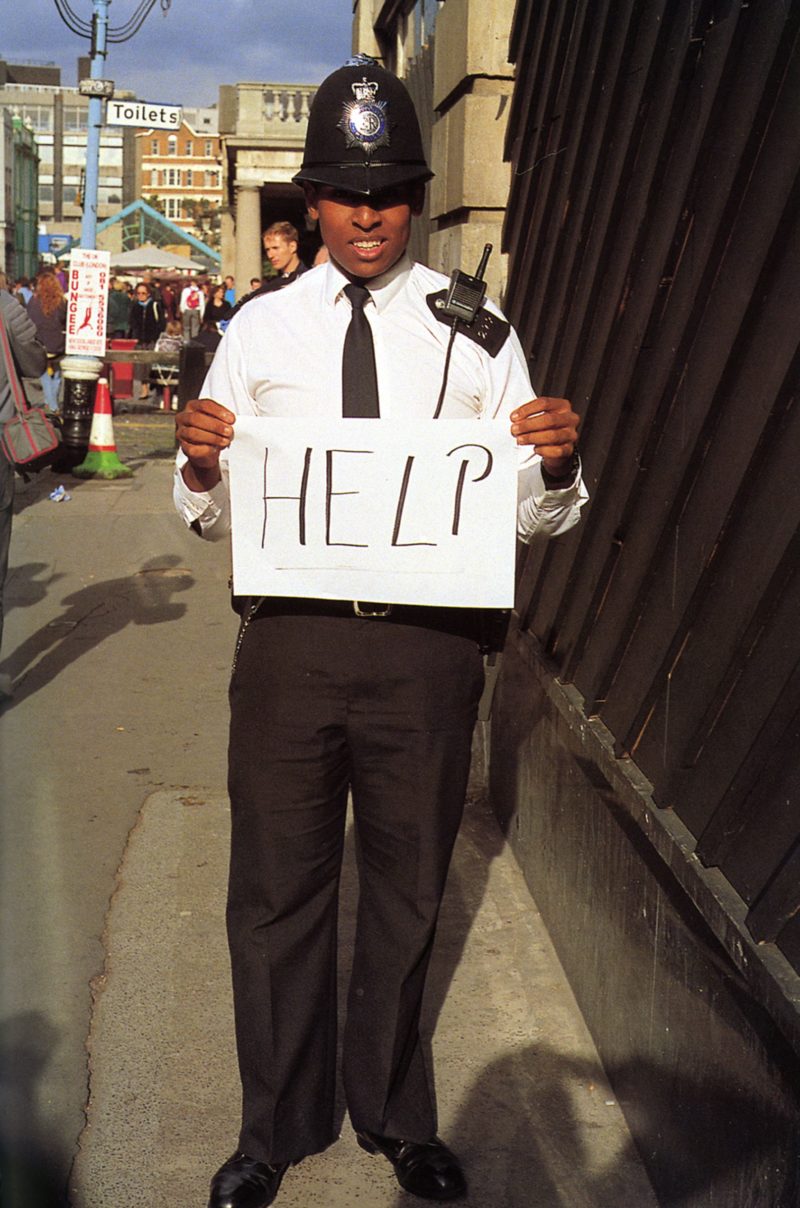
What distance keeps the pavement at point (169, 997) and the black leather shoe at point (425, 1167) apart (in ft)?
0.19

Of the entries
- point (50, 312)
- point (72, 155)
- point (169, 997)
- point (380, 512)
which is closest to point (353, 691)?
point (380, 512)

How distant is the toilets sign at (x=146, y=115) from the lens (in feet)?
53.2

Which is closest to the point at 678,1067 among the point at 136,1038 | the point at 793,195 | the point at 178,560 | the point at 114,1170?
the point at 114,1170

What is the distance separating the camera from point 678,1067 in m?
3.27

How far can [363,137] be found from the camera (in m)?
3.10

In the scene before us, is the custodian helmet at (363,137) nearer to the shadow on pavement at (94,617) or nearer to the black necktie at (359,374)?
the black necktie at (359,374)

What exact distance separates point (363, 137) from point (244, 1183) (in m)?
2.27

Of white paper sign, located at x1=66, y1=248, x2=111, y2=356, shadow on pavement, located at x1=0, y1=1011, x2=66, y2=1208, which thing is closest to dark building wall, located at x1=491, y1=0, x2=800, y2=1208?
shadow on pavement, located at x1=0, y1=1011, x2=66, y2=1208

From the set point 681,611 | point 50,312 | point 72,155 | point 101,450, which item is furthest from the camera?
point 72,155

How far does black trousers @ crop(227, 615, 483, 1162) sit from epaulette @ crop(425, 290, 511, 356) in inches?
24.4

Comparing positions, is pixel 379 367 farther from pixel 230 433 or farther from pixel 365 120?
pixel 365 120

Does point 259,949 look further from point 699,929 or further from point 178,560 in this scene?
point 178,560

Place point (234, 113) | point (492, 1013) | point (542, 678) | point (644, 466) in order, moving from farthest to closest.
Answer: point (234, 113) → point (542, 678) → point (492, 1013) → point (644, 466)

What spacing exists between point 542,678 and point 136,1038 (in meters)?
1.68
